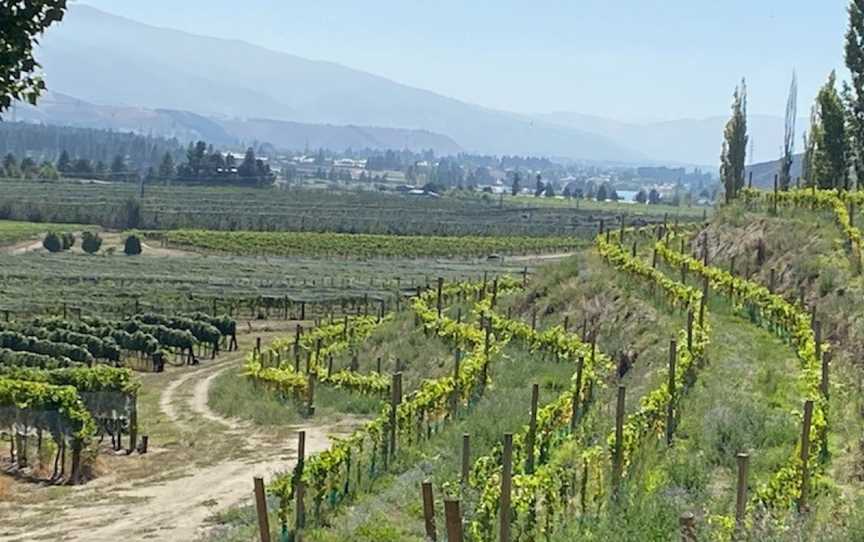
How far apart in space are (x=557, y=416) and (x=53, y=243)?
8339 centimetres

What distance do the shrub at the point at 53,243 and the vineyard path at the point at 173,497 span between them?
232ft

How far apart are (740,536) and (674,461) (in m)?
3.63

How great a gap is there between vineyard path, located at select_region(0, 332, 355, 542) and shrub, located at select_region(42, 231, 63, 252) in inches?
2786

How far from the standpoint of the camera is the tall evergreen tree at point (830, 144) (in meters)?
39.9

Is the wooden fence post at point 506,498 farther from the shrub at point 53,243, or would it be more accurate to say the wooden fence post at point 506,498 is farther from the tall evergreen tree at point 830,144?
the shrub at point 53,243

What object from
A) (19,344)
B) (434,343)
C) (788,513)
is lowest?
(19,344)

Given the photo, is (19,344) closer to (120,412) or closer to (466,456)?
(120,412)

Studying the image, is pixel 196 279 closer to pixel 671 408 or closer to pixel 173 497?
pixel 173 497

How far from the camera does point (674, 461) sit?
12.9 meters

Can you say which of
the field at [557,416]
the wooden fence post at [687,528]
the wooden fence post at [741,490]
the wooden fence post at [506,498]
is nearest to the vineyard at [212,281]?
the field at [557,416]

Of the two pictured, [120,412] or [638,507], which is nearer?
[638,507]

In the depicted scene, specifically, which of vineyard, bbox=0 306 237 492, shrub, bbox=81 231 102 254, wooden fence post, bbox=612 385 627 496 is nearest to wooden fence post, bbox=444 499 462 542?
wooden fence post, bbox=612 385 627 496

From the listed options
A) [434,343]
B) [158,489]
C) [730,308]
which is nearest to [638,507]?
[158,489]

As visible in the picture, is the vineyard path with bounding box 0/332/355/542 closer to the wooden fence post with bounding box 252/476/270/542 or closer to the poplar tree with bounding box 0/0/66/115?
the wooden fence post with bounding box 252/476/270/542
